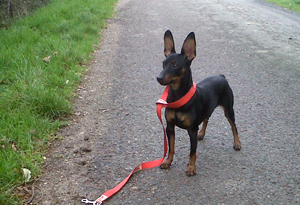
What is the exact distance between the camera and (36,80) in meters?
4.64

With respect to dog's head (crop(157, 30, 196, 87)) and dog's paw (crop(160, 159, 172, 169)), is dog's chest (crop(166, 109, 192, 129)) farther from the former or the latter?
dog's paw (crop(160, 159, 172, 169))

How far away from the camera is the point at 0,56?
5312 millimetres

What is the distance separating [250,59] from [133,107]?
11.2ft

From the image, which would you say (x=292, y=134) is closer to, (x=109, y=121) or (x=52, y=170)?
(x=109, y=121)

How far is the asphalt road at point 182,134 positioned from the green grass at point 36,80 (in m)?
0.22

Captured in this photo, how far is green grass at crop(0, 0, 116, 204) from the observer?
3.26 m

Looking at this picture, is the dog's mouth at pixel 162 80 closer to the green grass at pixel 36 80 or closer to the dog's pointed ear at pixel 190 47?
the dog's pointed ear at pixel 190 47

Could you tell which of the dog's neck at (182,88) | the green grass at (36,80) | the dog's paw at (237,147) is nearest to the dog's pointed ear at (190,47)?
the dog's neck at (182,88)

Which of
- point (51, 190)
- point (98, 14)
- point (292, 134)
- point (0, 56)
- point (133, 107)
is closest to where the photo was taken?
point (51, 190)

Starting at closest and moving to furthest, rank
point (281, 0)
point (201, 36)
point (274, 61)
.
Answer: point (274, 61) < point (201, 36) < point (281, 0)

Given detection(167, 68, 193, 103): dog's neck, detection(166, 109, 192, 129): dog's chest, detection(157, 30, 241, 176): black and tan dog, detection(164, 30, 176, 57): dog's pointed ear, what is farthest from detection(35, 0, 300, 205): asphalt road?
detection(164, 30, 176, 57): dog's pointed ear

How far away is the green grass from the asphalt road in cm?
22

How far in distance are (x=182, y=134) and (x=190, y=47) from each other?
1.39 meters

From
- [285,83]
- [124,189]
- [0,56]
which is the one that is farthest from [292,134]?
[0,56]
